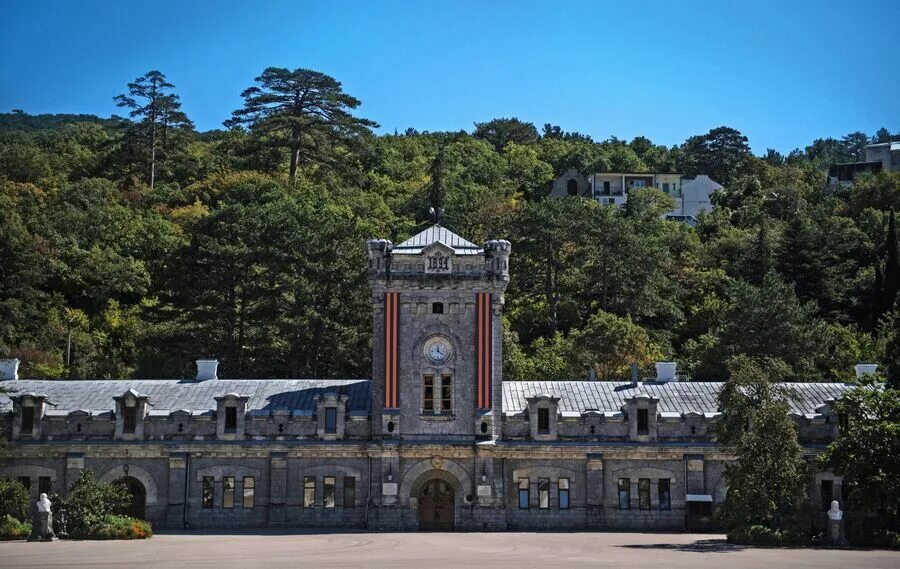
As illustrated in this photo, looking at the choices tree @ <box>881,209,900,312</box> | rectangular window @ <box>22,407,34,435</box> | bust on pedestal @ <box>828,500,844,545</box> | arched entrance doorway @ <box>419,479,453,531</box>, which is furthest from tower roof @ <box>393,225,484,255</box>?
tree @ <box>881,209,900,312</box>

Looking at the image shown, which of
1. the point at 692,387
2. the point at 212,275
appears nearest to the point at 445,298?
the point at 692,387

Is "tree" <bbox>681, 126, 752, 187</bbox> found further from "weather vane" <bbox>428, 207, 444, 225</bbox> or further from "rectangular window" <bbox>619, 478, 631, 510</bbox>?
"rectangular window" <bbox>619, 478, 631, 510</bbox>

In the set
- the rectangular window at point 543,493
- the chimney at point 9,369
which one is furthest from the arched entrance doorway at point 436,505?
the chimney at point 9,369

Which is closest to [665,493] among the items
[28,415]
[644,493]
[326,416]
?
[644,493]

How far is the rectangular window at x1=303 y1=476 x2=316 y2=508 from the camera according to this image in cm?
6091

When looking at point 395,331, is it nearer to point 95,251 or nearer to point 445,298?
point 445,298

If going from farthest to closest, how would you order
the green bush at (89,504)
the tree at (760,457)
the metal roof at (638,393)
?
the metal roof at (638,393) → the tree at (760,457) → the green bush at (89,504)

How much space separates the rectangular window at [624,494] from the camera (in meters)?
61.0

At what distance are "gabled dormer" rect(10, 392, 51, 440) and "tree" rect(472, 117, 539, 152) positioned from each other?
404 ft

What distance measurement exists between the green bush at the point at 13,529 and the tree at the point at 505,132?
132 metres

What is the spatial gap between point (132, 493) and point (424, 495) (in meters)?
13.0

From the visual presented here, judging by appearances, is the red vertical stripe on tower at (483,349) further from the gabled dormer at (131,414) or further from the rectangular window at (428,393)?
the gabled dormer at (131,414)

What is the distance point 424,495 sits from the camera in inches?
2397

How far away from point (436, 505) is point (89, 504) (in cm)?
1590
